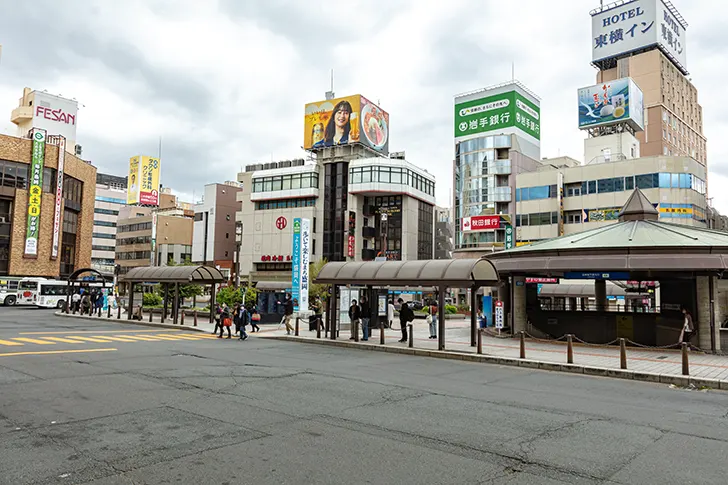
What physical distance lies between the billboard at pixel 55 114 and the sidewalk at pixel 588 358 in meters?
64.9

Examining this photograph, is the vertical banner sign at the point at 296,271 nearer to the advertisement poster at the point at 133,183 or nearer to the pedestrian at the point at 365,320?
the pedestrian at the point at 365,320

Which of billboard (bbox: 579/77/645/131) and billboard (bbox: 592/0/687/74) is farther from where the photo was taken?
billboard (bbox: 592/0/687/74)

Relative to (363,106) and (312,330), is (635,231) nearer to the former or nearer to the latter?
(312,330)

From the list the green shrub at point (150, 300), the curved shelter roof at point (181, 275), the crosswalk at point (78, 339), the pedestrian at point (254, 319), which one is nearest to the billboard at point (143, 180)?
the green shrub at point (150, 300)

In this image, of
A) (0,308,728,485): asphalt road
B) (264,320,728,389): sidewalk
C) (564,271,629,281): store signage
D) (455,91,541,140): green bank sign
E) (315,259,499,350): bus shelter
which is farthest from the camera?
(455,91,541,140): green bank sign

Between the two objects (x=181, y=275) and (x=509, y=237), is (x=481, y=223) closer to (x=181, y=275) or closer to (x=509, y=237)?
(x=509, y=237)

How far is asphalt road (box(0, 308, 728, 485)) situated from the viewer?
20.6 feet

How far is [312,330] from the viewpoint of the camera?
97.2 ft

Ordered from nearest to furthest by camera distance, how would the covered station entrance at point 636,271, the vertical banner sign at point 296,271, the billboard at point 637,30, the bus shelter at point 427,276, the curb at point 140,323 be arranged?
1. the bus shelter at point 427,276
2. the covered station entrance at point 636,271
3. the curb at point 140,323
4. the vertical banner sign at point 296,271
5. the billboard at point 637,30

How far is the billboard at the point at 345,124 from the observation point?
285ft

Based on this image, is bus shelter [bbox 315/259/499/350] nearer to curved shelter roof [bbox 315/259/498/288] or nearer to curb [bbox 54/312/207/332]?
curved shelter roof [bbox 315/259/498/288]

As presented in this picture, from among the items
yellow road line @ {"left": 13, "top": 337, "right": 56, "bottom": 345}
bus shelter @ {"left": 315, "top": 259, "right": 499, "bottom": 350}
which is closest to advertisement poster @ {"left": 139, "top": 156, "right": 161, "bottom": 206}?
yellow road line @ {"left": 13, "top": 337, "right": 56, "bottom": 345}

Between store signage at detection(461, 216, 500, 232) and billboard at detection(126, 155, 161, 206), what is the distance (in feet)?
259

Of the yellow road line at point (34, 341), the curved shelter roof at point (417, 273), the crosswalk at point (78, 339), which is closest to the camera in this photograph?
the yellow road line at point (34, 341)
